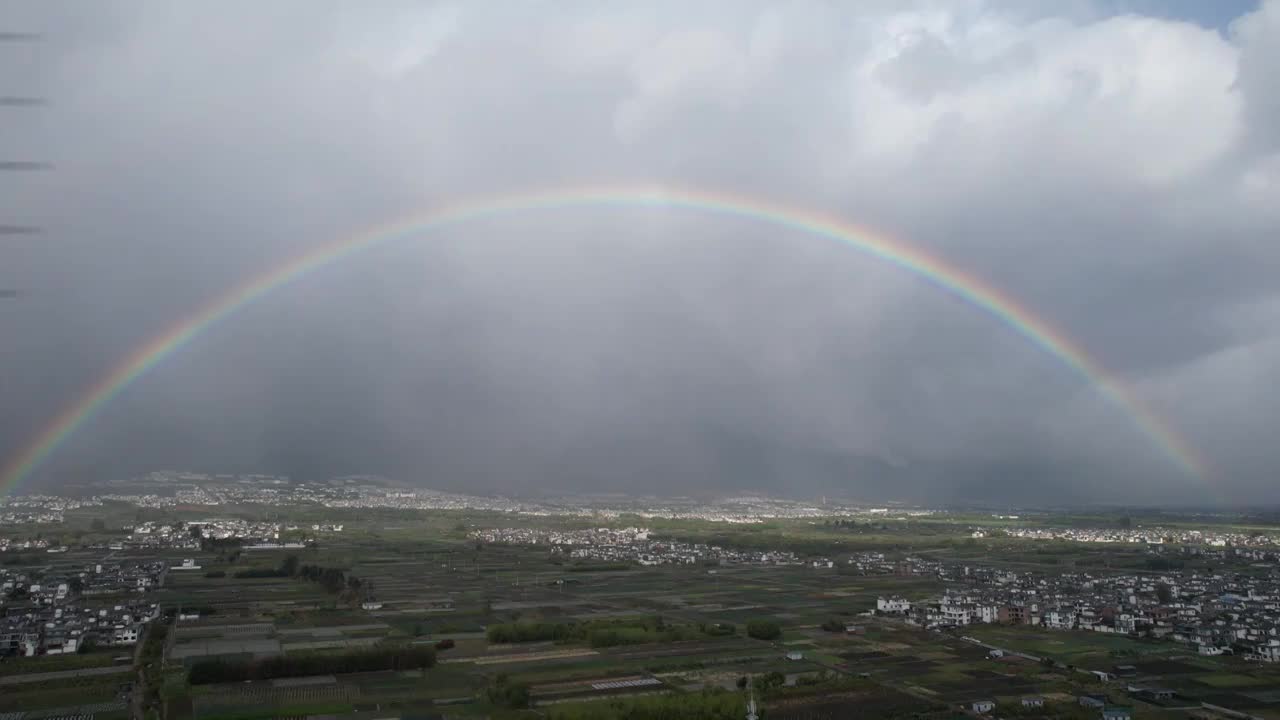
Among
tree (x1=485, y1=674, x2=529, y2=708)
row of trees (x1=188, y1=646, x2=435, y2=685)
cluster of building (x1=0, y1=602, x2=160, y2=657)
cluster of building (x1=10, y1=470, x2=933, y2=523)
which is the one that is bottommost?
cluster of building (x1=10, y1=470, x2=933, y2=523)

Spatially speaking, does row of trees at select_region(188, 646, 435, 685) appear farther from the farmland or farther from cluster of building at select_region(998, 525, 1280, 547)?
cluster of building at select_region(998, 525, 1280, 547)

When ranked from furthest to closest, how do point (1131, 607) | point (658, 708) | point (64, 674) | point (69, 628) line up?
1. point (1131, 607)
2. point (69, 628)
3. point (64, 674)
4. point (658, 708)

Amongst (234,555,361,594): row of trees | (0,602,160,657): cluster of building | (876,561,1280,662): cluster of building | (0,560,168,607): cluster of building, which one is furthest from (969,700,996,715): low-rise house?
(0,560,168,607): cluster of building

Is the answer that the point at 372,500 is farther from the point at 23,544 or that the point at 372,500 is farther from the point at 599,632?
the point at 599,632

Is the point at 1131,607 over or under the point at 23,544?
over

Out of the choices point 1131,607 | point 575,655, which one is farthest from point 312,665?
point 1131,607

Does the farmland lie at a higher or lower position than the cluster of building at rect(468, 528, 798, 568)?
higher

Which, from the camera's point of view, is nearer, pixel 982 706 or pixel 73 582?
pixel 982 706
